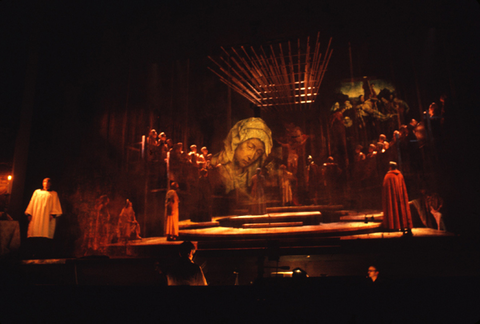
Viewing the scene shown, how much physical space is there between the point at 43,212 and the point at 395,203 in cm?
802

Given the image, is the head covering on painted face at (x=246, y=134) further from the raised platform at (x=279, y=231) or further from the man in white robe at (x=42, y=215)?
the man in white robe at (x=42, y=215)

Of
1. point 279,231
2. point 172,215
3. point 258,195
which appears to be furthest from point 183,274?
point 258,195

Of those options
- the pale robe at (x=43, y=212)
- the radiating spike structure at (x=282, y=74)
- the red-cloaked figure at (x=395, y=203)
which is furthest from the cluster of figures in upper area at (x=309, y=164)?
the pale robe at (x=43, y=212)

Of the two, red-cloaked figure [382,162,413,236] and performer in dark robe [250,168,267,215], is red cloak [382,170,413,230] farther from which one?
performer in dark robe [250,168,267,215]

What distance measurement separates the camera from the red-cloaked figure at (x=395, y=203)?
5.79 metres

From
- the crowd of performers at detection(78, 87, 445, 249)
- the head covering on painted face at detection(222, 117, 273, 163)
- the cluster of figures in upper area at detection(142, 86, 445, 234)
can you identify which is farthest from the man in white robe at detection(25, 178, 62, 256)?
the head covering on painted face at detection(222, 117, 273, 163)

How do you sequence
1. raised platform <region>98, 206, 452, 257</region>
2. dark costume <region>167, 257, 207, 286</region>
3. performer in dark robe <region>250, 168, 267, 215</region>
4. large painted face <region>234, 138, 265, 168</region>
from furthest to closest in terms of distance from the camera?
Answer: large painted face <region>234, 138, 265, 168</region> < performer in dark robe <region>250, 168, 267, 215</region> < raised platform <region>98, 206, 452, 257</region> < dark costume <region>167, 257, 207, 286</region>

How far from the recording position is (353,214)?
6035mm

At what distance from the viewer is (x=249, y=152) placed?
680 cm

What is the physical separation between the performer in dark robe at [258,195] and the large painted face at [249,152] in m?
0.35

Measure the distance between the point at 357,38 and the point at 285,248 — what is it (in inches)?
197

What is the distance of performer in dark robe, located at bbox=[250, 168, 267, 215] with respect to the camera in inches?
250

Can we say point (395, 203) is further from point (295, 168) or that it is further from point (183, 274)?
point (183, 274)

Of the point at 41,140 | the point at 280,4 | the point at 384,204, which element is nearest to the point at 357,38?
the point at 280,4
